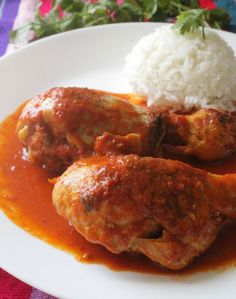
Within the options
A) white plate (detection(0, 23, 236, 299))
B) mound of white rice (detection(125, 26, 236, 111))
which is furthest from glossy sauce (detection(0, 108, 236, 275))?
mound of white rice (detection(125, 26, 236, 111))

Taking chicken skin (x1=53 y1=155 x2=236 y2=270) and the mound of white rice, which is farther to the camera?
the mound of white rice

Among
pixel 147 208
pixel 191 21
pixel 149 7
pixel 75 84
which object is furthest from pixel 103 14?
pixel 147 208

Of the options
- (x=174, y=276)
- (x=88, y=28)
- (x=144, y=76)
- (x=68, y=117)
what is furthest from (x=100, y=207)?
(x=88, y=28)

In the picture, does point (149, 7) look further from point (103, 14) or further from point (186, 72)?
point (186, 72)

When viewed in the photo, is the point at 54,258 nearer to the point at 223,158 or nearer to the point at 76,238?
the point at 76,238

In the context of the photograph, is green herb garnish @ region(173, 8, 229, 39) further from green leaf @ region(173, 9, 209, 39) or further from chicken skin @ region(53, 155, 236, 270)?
chicken skin @ region(53, 155, 236, 270)

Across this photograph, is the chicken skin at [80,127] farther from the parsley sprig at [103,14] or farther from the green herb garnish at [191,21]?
the parsley sprig at [103,14]
